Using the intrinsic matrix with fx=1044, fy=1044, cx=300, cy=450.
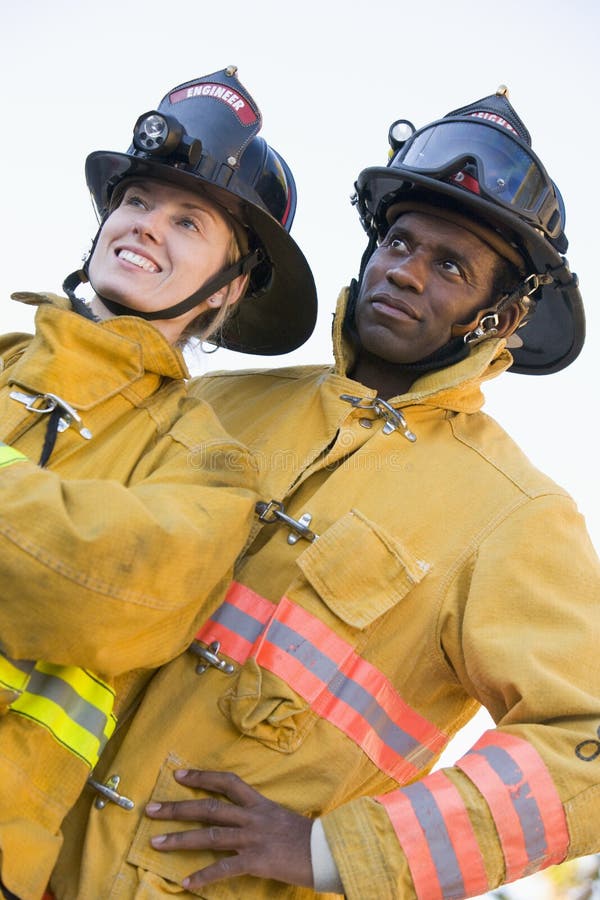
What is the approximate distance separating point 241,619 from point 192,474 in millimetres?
653

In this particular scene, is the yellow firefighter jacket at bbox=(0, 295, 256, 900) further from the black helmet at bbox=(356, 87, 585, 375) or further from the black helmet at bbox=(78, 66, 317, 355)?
the black helmet at bbox=(356, 87, 585, 375)

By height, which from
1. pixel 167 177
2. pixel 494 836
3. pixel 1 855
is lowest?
pixel 1 855

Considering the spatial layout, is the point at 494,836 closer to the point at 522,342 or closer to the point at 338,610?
the point at 338,610

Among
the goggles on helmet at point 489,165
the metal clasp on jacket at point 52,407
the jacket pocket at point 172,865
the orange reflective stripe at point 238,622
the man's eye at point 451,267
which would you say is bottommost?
the jacket pocket at point 172,865

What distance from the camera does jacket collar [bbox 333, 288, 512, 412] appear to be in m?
3.81

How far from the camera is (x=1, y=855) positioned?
9.18ft

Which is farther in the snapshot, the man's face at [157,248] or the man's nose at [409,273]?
the man's nose at [409,273]

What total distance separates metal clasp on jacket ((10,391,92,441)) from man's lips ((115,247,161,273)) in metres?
0.66

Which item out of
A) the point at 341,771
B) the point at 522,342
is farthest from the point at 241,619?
the point at 522,342

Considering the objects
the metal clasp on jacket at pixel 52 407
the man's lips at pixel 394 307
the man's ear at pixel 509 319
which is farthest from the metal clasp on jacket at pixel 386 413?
the metal clasp on jacket at pixel 52 407

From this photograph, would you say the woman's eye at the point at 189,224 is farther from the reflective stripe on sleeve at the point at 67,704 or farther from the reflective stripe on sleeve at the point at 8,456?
the reflective stripe on sleeve at the point at 67,704

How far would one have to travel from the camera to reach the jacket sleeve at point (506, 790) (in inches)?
119

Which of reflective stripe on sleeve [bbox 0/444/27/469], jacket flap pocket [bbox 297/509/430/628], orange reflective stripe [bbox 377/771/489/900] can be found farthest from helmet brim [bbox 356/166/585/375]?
orange reflective stripe [bbox 377/771/489/900]

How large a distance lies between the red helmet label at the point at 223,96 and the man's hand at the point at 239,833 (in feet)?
7.80
